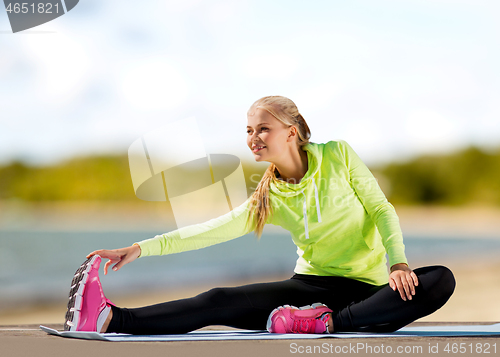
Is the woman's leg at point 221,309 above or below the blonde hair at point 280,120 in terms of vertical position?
below

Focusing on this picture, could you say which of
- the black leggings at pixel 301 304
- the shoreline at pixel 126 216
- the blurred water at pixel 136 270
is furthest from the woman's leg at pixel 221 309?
the shoreline at pixel 126 216

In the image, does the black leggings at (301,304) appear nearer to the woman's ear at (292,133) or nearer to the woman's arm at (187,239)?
the woman's arm at (187,239)

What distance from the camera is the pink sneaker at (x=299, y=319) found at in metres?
1.98

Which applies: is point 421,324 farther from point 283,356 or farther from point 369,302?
point 283,356

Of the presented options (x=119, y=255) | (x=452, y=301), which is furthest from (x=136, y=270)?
(x=119, y=255)

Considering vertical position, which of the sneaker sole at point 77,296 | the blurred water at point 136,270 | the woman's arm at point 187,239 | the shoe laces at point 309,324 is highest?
the woman's arm at point 187,239

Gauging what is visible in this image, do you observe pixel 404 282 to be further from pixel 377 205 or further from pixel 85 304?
pixel 85 304

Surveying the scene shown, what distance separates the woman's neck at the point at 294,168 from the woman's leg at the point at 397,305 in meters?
0.65

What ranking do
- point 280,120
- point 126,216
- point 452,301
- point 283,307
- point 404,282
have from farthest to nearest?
1. point 126,216
2. point 452,301
3. point 280,120
4. point 283,307
5. point 404,282

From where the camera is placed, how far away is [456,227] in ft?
113

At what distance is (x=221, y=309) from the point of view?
6.75 ft

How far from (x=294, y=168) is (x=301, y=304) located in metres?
0.64

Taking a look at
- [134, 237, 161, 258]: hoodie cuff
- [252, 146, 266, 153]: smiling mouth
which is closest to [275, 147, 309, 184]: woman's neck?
[252, 146, 266, 153]: smiling mouth

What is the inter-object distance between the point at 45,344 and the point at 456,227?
1442 inches
